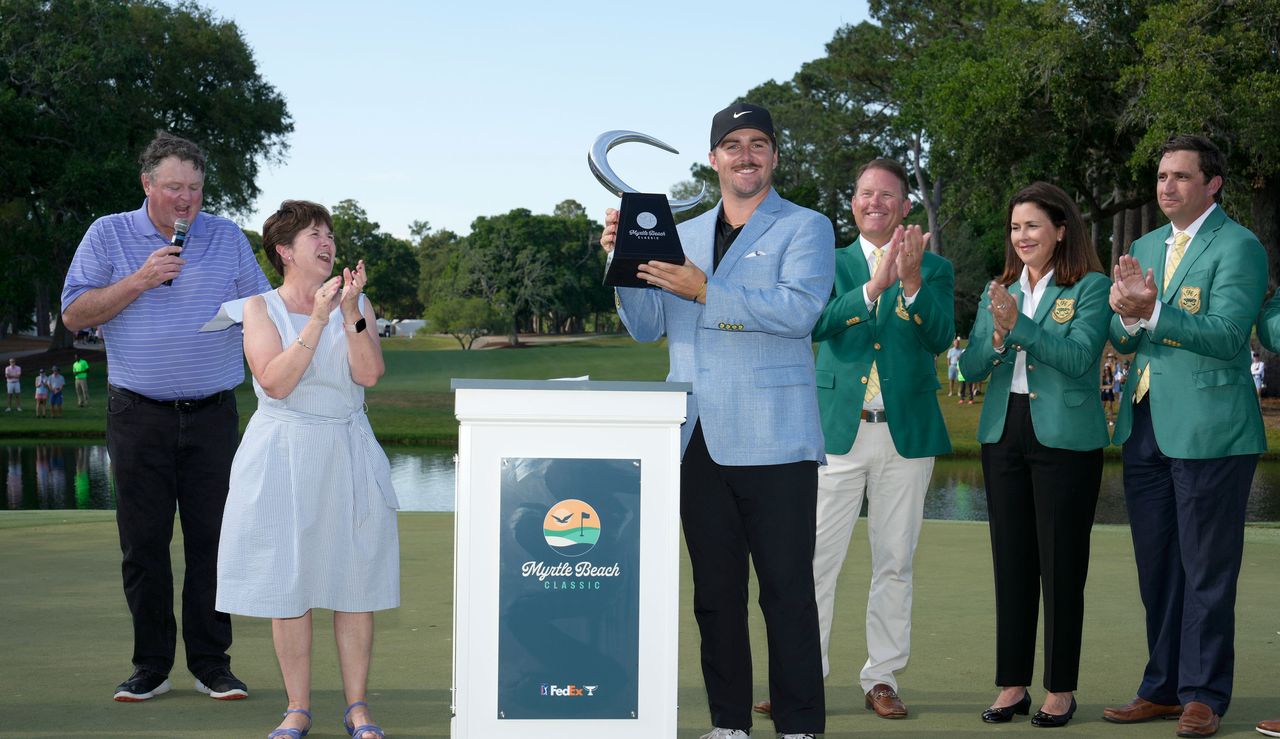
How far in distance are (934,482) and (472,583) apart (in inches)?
698

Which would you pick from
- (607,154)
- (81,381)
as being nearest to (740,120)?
(607,154)

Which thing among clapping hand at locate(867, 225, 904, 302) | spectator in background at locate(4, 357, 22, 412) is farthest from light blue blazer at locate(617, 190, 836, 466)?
spectator in background at locate(4, 357, 22, 412)

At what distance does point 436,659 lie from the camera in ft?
17.4

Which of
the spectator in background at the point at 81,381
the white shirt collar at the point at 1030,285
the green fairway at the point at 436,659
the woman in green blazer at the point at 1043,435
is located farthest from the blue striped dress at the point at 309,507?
the spectator in background at the point at 81,381

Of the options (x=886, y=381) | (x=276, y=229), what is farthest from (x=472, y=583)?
(x=886, y=381)

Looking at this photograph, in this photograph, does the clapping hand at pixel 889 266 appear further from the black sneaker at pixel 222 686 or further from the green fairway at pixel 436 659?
the black sneaker at pixel 222 686

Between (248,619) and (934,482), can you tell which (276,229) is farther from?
(934,482)

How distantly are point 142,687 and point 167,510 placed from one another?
0.68 meters

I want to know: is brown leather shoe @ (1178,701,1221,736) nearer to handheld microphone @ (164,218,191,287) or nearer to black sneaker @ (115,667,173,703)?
black sneaker @ (115,667,173,703)

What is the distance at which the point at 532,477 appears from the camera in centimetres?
339

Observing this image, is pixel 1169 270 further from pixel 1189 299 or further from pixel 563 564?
pixel 563 564

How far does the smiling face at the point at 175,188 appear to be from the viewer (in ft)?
16.3

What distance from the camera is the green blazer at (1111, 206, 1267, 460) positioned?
14.5 feet

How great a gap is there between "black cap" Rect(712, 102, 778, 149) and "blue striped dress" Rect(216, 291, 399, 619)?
4.59 ft
